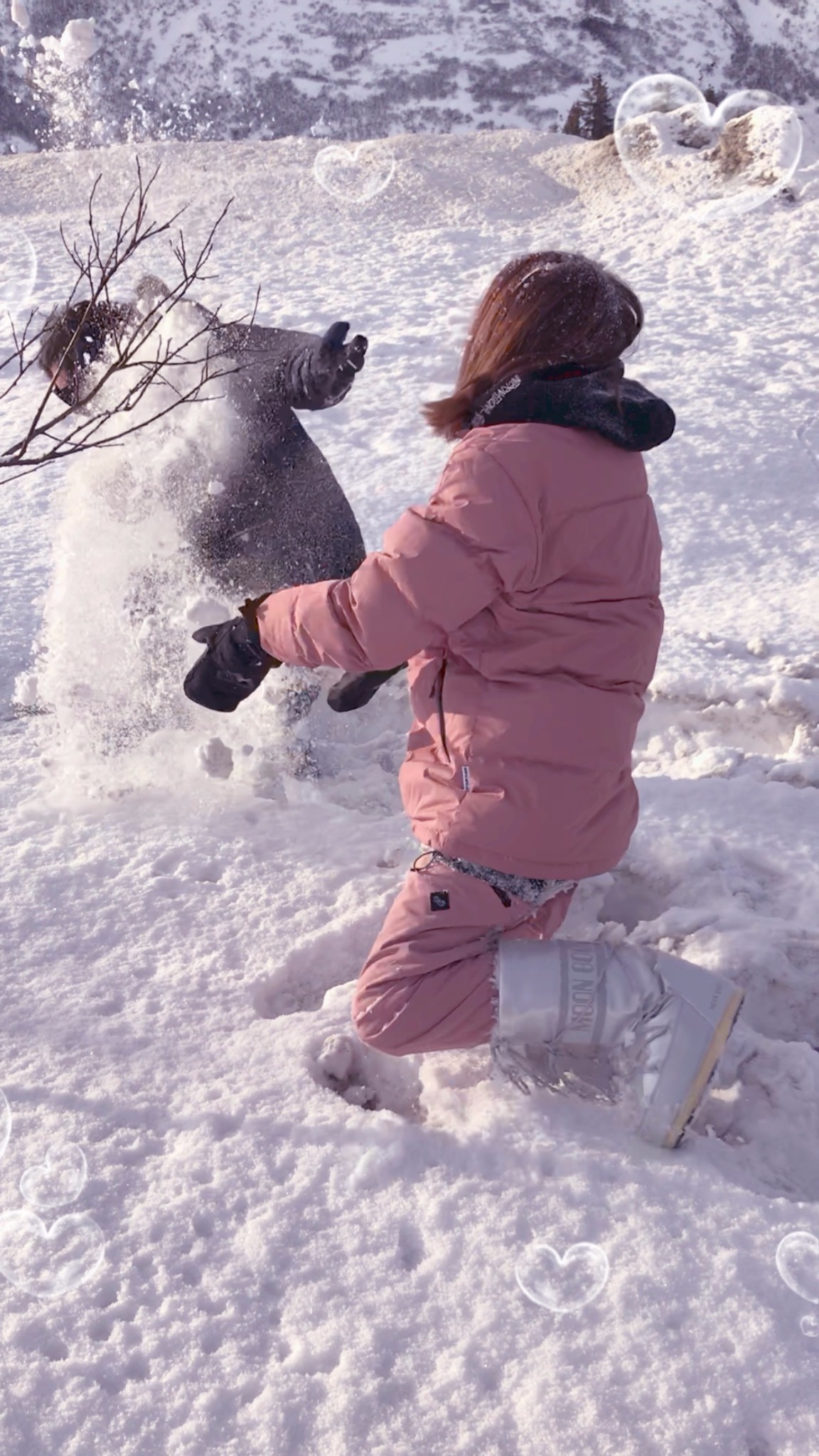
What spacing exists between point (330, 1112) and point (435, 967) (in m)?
0.34

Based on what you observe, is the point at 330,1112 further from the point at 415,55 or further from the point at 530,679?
the point at 415,55

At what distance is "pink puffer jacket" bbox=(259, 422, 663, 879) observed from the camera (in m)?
1.87

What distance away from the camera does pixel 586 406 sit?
1.90 meters

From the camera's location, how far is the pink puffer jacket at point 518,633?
6.12 ft

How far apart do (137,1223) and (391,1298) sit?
1.46 ft

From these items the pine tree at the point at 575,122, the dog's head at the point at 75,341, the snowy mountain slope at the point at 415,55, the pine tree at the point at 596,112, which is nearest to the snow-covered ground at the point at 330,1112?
the dog's head at the point at 75,341

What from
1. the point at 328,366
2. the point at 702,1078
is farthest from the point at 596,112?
the point at 702,1078
